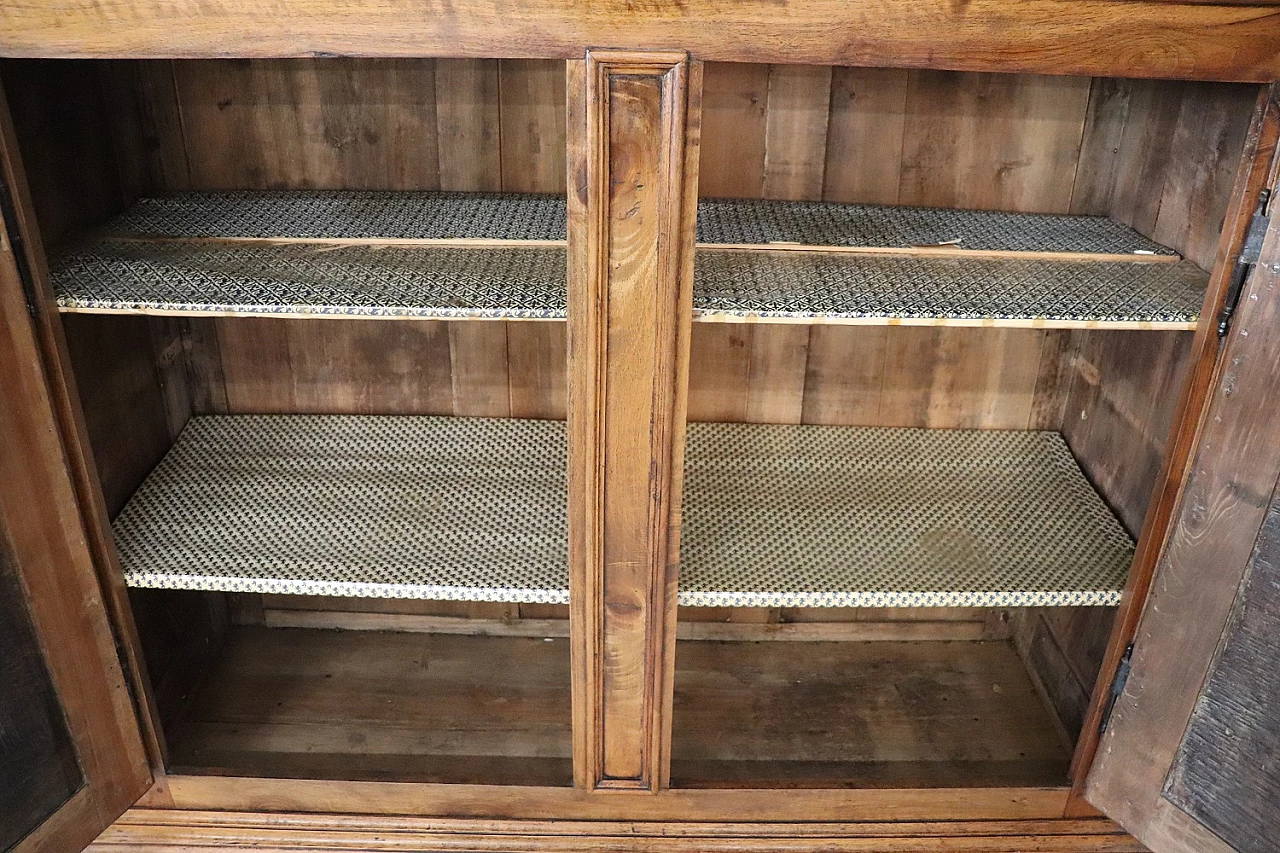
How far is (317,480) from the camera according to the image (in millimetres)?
1585

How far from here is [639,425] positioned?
1142 millimetres

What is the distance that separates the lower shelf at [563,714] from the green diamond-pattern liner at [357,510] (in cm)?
31

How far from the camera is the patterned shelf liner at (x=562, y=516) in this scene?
1365 mm

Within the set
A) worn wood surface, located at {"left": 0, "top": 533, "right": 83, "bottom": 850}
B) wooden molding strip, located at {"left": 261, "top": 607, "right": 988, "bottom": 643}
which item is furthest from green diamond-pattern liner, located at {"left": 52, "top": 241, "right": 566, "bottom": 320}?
wooden molding strip, located at {"left": 261, "top": 607, "right": 988, "bottom": 643}

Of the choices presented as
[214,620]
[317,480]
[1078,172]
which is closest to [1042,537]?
[1078,172]

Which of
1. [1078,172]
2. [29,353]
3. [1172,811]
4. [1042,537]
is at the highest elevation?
[1078,172]

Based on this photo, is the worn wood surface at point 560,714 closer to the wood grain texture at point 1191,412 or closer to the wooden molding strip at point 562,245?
the wood grain texture at point 1191,412

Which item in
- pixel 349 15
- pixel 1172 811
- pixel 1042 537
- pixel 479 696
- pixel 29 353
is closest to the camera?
pixel 349 15

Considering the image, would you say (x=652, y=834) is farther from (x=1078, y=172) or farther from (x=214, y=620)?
(x=1078, y=172)

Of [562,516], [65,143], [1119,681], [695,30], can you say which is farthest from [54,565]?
[1119,681]

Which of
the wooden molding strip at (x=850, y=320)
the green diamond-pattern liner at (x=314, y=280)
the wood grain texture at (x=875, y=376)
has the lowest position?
the wood grain texture at (x=875, y=376)

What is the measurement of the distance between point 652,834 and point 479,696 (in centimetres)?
44

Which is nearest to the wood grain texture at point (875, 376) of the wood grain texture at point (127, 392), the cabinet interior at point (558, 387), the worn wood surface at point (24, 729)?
the cabinet interior at point (558, 387)

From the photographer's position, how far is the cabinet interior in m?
1.30
